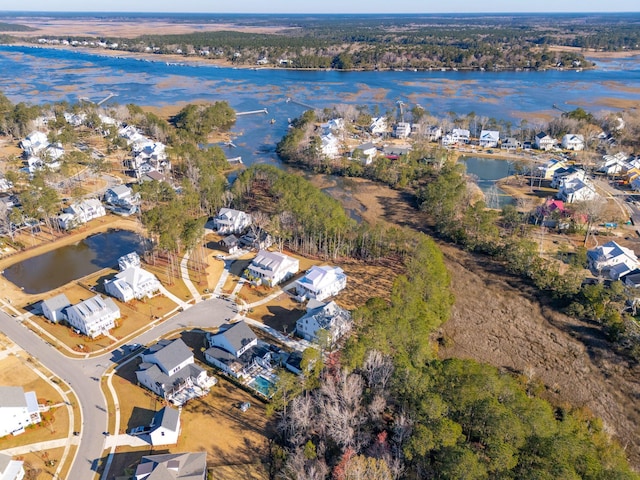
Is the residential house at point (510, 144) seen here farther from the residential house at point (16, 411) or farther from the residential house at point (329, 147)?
the residential house at point (16, 411)

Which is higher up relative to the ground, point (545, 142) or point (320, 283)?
point (545, 142)

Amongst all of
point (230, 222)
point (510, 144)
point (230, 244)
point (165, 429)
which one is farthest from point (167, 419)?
point (510, 144)

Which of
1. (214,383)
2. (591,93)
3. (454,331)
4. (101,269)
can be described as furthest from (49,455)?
(591,93)

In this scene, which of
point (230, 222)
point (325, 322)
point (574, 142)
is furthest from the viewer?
point (574, 142)

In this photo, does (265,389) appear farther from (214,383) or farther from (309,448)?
(309,448)

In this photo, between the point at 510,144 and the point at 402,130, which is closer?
the point at 510,144

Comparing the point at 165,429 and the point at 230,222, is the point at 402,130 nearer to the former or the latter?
the point at 230,222

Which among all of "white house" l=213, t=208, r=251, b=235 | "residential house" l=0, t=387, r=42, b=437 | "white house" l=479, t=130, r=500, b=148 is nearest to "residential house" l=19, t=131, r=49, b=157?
"white house" l=213, t=208, r=251, b=235
